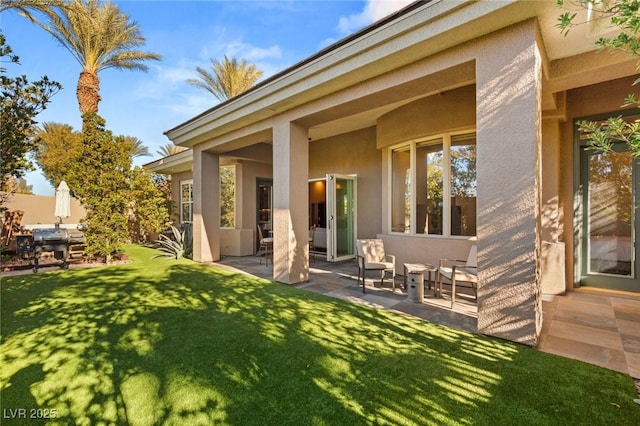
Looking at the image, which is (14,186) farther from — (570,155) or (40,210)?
(570,155)

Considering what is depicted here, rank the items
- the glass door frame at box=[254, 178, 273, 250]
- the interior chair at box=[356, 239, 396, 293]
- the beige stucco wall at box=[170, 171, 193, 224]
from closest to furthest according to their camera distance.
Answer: the interior chair at box=[356, 239, 396, 293], the glass door frame at box=[254, 178, 273, 250], the beige stucco wall at box=[170, 171, 193, 224]

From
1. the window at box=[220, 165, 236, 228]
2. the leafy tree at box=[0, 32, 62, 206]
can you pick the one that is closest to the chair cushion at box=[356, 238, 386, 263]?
the window at box=[220, 165, 236, 228]

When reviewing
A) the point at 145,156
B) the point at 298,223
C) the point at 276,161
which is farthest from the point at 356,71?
the point at 145,156

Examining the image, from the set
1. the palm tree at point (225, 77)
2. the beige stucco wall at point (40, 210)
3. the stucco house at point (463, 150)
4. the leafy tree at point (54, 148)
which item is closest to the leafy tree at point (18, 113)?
the stucco house at point (463, 150)

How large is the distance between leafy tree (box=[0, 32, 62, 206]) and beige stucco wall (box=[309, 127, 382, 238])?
8.12 m

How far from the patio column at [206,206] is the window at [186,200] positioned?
4388 mm

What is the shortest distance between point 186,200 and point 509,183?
14667mm

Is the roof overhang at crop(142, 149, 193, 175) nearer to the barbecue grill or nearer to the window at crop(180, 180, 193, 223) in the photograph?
the window at crop(180, 180, 193, 223)

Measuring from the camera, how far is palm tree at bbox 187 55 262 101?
1706 centimetres

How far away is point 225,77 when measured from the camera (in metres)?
17.2

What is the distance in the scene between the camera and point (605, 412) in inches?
99.2

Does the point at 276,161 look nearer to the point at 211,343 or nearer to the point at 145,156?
the point at 211,343

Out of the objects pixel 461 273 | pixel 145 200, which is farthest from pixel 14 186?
pixel 461 273

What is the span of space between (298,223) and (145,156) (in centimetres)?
2550
